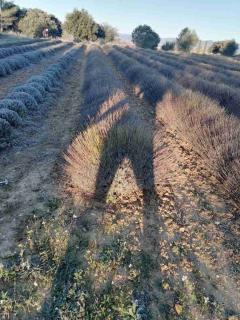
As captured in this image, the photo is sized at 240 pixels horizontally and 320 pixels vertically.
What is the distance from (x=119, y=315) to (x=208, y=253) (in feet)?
4.63

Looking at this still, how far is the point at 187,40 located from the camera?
63594mm

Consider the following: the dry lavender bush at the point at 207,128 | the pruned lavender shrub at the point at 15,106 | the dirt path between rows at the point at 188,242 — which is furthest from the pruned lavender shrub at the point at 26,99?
the dirt path between rows at the point at 188,242

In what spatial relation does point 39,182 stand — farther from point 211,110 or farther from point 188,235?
point 211,110

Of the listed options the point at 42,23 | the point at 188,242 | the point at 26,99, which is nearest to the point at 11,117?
the point at 26,99

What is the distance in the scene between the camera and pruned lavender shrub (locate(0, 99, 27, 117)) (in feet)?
27.9

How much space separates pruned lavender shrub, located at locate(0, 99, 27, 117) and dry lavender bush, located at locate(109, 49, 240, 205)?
388cm

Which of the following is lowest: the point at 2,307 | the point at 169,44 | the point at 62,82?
the point at 169,44

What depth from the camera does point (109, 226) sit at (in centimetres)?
431

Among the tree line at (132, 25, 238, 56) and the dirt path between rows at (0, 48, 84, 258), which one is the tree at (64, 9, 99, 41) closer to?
the tree line at (132, 25, 238, 56)

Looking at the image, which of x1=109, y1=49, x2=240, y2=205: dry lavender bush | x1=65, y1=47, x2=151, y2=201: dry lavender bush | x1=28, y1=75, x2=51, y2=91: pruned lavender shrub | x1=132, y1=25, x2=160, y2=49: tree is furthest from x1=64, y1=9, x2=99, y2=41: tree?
x1=65, y1=47, x2=151, y2=201: dry lavender bush

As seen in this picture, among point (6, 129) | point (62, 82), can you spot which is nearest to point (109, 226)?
point (6, 129)

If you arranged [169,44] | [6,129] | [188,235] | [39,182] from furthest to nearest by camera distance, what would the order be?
1. [169,44]
2. [6,129]
3. [39,182]
4. [188,235]

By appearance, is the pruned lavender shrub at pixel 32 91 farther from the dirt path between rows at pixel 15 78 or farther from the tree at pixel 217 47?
the tree at pixel 217 47

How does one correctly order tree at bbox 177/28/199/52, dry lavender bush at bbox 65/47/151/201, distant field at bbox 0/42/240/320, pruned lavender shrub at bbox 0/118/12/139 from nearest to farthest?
distant field at bbox 0/42/240/320 < dry lavender bush at bbox 65/47/151/201 < pruned lavender shrub at bbox 0/118/12/139 < tree at bbox 177/28/199/52
